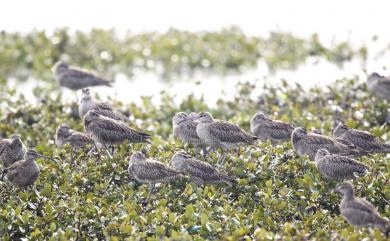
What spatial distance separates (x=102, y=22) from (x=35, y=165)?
1650cm

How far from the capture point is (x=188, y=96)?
21219 mm

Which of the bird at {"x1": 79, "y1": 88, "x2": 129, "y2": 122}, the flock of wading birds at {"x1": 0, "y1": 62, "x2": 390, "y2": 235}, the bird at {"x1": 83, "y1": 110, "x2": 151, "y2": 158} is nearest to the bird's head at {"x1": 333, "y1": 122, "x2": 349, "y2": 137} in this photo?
the flock of wading birds at {"x1": 0, "y1": 62, "x2": 390, "y2": 235}

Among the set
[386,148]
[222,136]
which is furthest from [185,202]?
[386,148]

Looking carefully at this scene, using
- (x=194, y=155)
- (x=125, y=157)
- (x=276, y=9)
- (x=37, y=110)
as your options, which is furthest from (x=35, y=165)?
(x=276, y=9)

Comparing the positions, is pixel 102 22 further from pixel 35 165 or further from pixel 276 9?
pixel 35 165

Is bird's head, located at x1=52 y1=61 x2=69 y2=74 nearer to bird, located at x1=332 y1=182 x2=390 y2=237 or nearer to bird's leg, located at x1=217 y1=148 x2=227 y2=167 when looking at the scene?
bird's leg, located at x1=217 y1=148 x2=227 y2=167

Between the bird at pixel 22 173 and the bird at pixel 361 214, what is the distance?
185 inches

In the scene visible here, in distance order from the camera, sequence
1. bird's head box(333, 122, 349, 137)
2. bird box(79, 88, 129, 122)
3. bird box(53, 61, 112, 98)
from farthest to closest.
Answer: bird box(53, 61, 112, 98), bird box(79, 88, 129, 122), bird's head box(333, 122, 349, 137)

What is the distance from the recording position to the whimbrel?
14195mm

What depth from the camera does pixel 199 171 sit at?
1434 centimetres

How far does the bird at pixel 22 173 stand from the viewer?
14109 mm

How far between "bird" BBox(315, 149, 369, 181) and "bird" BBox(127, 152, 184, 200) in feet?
7.00

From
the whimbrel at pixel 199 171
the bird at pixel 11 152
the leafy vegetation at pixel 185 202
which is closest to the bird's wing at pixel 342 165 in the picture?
the leafy vegetation at pixel 185 202

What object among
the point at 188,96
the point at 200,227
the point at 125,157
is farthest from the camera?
the point at 188,96
